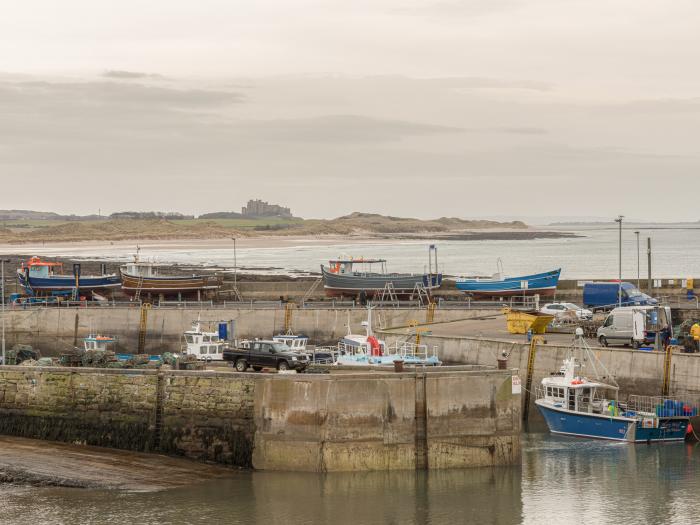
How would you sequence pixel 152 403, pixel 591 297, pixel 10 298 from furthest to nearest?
pixel 10 298
pixel 591 297
pixel 152 403

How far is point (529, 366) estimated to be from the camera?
48656 mm

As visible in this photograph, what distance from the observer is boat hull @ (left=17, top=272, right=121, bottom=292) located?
8500 centimetres

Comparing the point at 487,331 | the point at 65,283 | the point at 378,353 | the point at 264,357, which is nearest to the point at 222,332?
the point at 487,331

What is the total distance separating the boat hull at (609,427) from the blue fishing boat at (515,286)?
3585cm

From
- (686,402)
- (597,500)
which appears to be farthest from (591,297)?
(597,500)

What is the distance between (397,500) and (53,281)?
5510 cm

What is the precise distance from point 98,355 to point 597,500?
21.3 metres

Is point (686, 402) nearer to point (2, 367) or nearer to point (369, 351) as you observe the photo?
point (369, 351)

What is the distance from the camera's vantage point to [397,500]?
3638cm

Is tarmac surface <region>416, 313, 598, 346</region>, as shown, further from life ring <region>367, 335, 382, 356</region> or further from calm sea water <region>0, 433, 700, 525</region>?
calm sea water <region>0, 433, 700, 525</region>

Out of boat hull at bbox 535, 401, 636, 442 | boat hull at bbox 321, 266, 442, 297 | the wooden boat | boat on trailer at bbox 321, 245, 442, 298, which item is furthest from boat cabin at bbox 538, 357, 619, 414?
the wooden boat

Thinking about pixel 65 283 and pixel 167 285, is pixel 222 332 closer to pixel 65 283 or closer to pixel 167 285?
pixel 167 285

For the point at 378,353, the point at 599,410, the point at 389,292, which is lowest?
the point at 599,410

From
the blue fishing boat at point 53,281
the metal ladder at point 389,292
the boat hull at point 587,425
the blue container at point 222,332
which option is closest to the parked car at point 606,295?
the metal ladder at point 389,292
